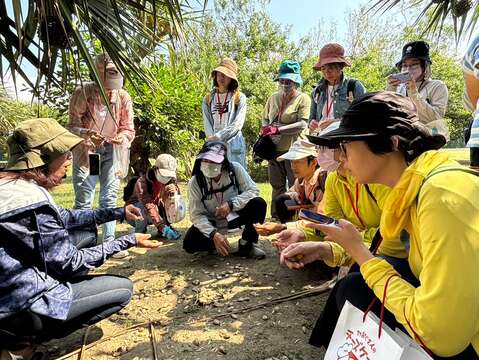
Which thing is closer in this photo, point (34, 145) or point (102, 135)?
point (34, 145)

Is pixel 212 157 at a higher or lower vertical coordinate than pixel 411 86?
lower

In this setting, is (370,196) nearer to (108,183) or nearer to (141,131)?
(108,183)

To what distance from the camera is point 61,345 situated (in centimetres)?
207

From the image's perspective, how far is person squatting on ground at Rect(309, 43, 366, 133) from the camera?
3.17 metres

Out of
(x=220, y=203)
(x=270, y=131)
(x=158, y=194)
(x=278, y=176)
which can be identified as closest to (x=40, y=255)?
(x=220, y=203)

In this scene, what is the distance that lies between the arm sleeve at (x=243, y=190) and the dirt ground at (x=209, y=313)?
18.7 inches

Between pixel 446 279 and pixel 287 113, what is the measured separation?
303cm

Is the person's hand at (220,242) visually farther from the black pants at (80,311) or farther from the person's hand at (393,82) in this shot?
the person's hand at (393,82)

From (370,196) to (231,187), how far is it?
145 cm

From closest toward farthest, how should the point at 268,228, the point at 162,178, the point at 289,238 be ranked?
1. the point at 289,238
2. the point at 268,228
3. the point at 162,178

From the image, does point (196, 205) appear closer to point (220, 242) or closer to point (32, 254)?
point (220, 242)

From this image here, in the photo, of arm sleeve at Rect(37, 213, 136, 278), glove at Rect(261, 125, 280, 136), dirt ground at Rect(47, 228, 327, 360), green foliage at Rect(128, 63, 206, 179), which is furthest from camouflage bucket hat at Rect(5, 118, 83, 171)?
green foliage at Rect(128, 63, 206, 179)

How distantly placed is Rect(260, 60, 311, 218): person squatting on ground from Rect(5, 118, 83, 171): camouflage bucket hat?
7.67 ft

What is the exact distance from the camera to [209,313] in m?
2.30
